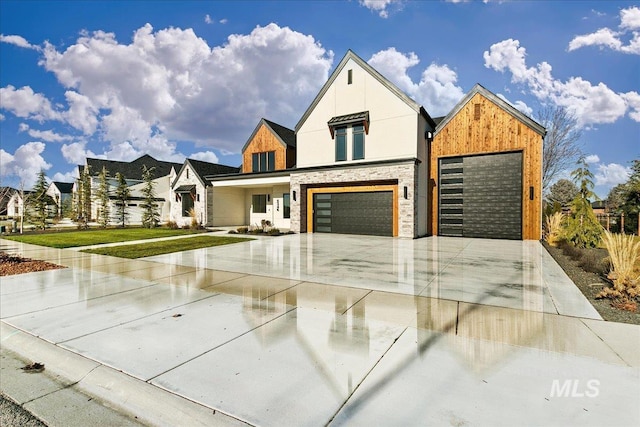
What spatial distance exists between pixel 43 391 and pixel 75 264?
7.70 metres

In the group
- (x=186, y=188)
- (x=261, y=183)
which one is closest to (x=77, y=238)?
(x=186, y=188)

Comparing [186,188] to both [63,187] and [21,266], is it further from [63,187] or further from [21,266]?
[63,187]

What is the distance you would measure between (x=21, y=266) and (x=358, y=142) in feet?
50.2

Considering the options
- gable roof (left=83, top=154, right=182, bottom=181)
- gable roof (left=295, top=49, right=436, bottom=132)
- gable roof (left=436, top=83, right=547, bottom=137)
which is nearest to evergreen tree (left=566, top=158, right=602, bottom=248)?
gable roof (left=436, top=83, right=547, bottom=137)

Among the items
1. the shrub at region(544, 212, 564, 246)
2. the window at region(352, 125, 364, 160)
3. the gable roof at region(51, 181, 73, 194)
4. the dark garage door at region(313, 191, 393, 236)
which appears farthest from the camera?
the gable roof at region(51, 181, 73, 194)

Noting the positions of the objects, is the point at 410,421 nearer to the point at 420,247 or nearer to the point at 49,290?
the point at 49,290

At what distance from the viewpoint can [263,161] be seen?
2317 centimetres

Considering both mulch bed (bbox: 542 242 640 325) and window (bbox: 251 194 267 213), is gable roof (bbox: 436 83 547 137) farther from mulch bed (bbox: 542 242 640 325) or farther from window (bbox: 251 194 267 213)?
window (bbox: 251 194 267 213)

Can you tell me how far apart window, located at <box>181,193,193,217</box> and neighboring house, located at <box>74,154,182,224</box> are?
8.95 metres

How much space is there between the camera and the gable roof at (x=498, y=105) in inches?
585

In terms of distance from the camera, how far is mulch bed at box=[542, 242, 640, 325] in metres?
4.44

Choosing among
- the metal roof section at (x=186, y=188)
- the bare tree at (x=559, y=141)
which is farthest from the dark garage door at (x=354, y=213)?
the bare tree at (x=559, y=141)

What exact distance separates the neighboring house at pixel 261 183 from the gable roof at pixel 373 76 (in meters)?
3.57

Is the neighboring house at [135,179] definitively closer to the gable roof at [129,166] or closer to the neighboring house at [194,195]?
the gable roof at [129,166]
